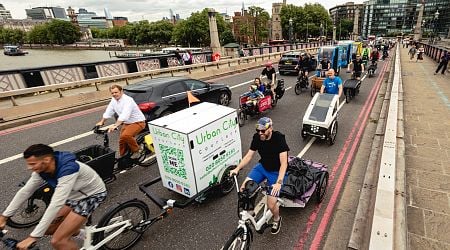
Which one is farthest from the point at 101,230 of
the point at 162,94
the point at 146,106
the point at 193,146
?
the point at 162,94

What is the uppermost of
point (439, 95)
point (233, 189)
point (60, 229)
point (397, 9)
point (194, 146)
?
point (397, 9)

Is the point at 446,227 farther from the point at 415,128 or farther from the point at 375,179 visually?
the point at 415,128

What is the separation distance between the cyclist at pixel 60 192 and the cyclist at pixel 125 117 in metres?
2.34

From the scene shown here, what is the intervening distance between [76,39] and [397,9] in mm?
→ 166118

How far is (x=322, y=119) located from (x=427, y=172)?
267 centimetres

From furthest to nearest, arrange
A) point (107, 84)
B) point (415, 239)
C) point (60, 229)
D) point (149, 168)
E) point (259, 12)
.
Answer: point (259, 12) → point (107, 84) → point (149, 168) → point (415, 239) → point (60, 229)

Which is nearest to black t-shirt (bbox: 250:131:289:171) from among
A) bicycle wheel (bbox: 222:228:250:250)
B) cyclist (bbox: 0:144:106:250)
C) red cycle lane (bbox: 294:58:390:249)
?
bicycle wheel (bbox: 222:228:250:250)

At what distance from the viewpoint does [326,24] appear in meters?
95.2

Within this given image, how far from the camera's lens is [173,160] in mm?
4270

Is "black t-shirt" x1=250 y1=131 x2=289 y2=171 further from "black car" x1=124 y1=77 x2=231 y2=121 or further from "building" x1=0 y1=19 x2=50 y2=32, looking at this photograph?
"building" x1=0 y1=19 x2=50 y2=32

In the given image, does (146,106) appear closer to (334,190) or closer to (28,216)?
(28,216)

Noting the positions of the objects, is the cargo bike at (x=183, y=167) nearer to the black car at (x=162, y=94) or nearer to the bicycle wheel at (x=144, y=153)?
the bicycle wheel at (x=144, y=153)

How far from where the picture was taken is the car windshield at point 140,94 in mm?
7414

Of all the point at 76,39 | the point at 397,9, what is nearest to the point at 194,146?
the point at 76,39
